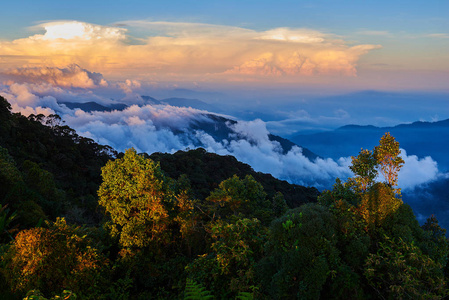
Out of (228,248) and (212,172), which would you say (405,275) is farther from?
(212,172)

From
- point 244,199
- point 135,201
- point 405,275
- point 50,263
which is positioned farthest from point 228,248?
point 244,199

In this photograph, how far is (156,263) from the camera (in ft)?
37.0

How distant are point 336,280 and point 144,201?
7379mm

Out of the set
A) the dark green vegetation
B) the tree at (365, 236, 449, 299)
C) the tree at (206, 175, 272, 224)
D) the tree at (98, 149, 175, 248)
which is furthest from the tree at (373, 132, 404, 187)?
the tree at (98, 149, 175, 248)

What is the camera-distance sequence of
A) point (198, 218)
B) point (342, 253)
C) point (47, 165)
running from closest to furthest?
point (342, 253) → point (198, 218) → point (47, 165)

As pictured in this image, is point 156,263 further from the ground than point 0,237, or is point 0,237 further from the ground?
point 0,237

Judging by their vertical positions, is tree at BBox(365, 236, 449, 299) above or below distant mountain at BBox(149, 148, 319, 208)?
above

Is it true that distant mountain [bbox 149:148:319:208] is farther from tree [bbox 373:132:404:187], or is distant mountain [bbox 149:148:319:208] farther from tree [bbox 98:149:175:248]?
tree [bbox 373:132:404:187]

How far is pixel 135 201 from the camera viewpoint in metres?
11.5

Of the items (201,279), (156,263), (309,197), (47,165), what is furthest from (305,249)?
(309,197)

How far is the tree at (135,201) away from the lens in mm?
11258

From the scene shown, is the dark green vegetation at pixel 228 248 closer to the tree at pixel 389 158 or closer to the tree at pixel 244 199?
the tree at pixel 389 158

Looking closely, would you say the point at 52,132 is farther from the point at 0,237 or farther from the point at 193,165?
the point at 0,237

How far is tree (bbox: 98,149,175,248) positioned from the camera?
11.3 m
